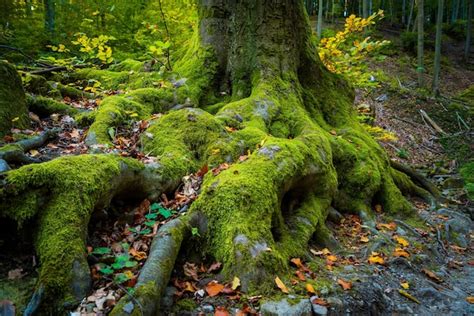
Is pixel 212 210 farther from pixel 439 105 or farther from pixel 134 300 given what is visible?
pixel 439 105

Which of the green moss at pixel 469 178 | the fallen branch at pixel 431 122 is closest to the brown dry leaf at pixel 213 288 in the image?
the green moss at pixel 469 178

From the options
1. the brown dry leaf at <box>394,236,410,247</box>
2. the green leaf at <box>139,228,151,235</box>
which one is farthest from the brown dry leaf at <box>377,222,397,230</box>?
the green leaf at <box>139,228,151,235</box>

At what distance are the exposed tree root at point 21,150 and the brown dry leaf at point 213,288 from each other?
189 cm

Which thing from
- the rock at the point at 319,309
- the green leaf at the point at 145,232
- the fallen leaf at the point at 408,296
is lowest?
the fallen leaf at the point at 408,296

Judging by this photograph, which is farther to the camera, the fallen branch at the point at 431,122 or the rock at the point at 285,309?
the fallen branch at the point at 431,122

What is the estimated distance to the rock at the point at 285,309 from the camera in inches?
102

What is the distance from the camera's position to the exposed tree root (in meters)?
3.14

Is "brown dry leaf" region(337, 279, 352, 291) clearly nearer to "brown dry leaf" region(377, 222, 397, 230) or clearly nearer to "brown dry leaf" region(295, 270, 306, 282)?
"brown dry leaf" region(295, 270, 306, 282)

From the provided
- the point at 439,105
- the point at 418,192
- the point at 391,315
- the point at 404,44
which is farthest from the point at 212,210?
the point at 404,44

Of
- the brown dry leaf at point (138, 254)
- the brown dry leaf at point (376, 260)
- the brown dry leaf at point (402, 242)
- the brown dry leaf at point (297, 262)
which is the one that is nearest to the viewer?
the brown dry leaf at point (138, 254)

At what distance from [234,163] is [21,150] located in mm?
2190

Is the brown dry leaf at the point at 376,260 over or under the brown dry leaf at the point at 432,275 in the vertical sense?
over

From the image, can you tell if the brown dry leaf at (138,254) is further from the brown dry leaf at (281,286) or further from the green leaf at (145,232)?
the brown dry leaf at (281,286)

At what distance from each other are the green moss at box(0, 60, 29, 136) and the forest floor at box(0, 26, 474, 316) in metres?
0.22
